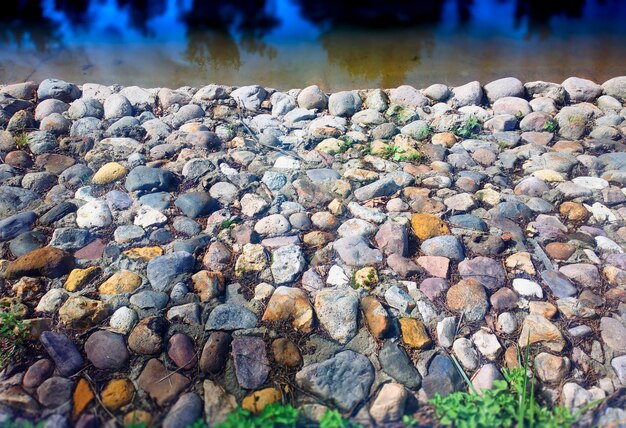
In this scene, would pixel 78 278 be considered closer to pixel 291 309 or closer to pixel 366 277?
pixel 291 309

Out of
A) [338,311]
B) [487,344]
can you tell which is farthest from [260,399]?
[487,344]

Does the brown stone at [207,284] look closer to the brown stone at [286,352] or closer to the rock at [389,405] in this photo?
the brown stone at [286,352]

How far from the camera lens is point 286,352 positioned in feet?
6.15

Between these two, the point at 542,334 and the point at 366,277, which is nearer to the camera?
the point at 542,334

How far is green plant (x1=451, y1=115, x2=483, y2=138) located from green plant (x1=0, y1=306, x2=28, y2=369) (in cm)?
256

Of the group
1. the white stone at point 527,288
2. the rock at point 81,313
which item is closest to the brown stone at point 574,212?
the white stone at point 527,288

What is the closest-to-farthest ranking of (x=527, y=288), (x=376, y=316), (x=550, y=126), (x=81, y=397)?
1. (x=81, y=397)
2. (x=376, y=316)
3. (x=527, y=288)
4. (x=550, y=126)

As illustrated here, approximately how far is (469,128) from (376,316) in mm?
1731

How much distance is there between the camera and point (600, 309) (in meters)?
2.03

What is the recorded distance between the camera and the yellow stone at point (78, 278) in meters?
2.15

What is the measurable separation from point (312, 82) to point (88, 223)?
7.85 ft

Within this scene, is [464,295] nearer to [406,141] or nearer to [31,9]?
[406,141]

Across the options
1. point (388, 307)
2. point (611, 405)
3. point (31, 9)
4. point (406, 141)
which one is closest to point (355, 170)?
point (406, 141)

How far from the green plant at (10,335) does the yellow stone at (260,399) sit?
0.88 meters
